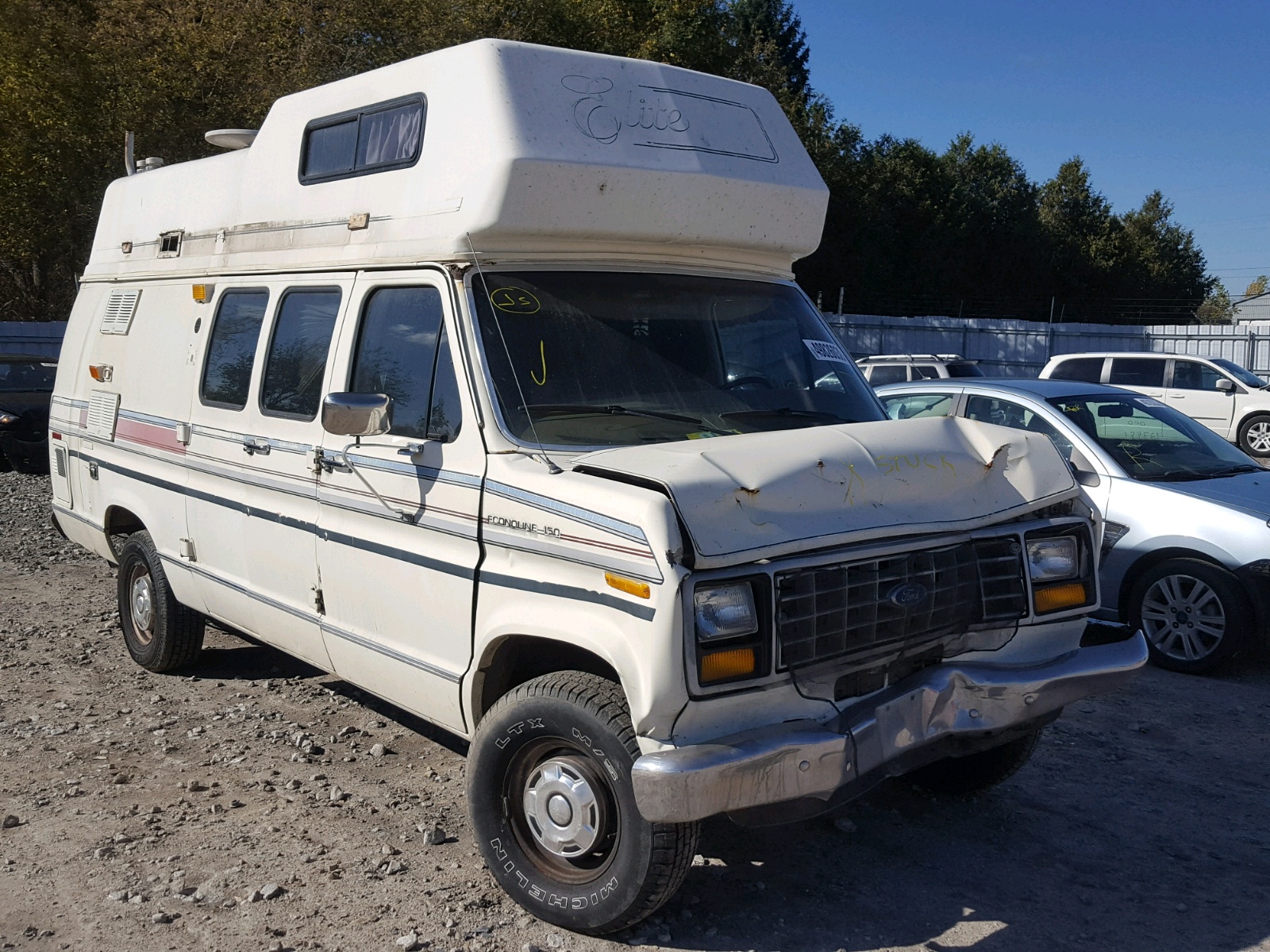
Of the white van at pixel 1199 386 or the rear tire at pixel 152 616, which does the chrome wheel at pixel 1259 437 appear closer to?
the white van at pixel 1199 386

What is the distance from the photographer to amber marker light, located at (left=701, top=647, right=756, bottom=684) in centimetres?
329

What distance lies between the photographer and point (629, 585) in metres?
3.35

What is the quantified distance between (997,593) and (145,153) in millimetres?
26987

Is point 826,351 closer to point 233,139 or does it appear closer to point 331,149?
point 331,149

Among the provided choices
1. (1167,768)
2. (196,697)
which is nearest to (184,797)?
(196,697)

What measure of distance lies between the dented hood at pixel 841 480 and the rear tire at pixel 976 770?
3.94ft

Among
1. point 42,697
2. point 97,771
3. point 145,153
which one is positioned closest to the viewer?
point 97,771

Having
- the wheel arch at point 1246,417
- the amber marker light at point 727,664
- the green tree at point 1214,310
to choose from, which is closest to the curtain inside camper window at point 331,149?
the amber marker light at point 727,664

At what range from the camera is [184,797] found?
493cm

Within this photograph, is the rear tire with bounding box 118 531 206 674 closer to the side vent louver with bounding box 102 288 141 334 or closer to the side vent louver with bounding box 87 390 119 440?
the side vent louver with bounding box 87 390 119 440

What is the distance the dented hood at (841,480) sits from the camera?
11.0ft

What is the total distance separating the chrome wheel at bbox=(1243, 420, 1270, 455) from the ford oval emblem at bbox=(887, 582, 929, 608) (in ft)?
56.2

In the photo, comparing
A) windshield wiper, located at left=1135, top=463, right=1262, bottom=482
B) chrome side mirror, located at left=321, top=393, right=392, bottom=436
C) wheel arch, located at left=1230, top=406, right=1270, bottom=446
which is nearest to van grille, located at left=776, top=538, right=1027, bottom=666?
chrome side mirror, located at left=321, top=393, right=392, bottom=436

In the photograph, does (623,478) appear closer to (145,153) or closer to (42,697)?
(42,697)
